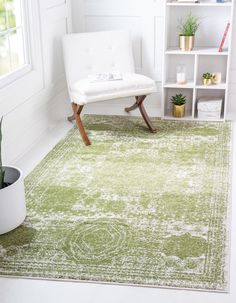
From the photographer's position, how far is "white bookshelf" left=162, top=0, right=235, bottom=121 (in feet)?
14.6

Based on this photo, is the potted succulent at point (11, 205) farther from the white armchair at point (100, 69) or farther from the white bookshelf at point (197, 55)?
the white bookshelf at point (197, 55)

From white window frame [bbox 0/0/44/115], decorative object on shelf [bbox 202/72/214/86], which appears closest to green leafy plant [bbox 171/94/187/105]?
decorative object on shelf [bbox 202/72/214/86]

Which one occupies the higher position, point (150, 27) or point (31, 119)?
point (150, 27)

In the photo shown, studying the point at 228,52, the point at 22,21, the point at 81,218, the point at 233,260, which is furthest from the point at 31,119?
the point at 233,260

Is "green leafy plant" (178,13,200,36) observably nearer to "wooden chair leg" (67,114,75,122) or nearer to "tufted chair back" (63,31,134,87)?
"tufted chair back" (63,31,134,87)

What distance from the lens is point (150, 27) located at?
15.3 ft

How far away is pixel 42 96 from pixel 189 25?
4.38 feet

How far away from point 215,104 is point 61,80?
1.35 m

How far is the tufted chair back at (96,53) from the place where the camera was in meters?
4.36

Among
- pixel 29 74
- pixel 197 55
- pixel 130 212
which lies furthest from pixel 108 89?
pixel 130 212

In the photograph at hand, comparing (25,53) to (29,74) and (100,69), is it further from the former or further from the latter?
(100,69)

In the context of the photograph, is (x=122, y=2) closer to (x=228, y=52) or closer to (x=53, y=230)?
(x=228, y=52)

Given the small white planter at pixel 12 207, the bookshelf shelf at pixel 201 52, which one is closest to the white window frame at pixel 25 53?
the small white planter at pixel 12 207

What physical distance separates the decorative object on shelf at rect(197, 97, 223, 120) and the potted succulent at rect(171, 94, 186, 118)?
135 millimetres
